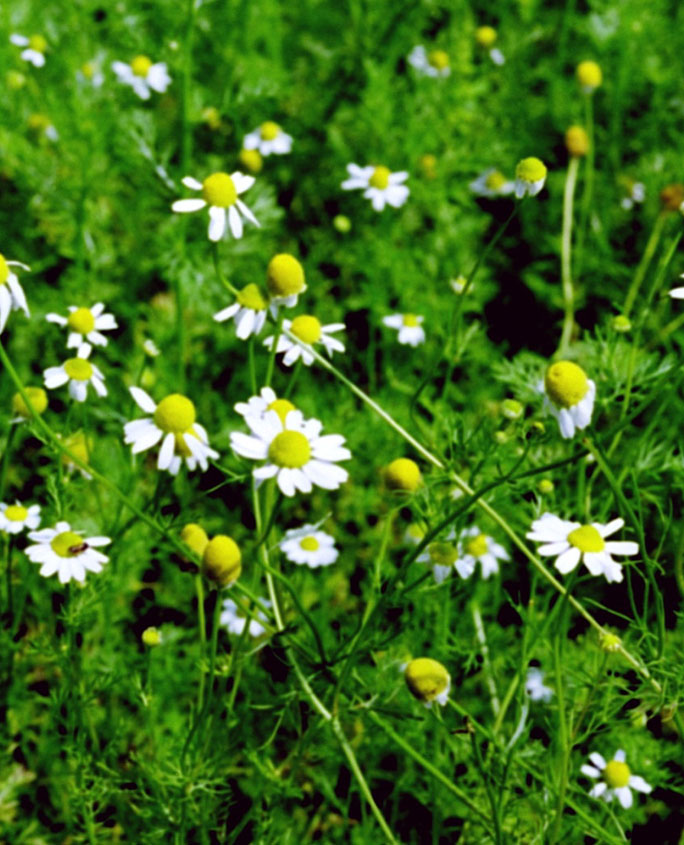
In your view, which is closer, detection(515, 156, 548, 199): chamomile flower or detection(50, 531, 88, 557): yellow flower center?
detection(515, 156, 548, 199): chamomile flower

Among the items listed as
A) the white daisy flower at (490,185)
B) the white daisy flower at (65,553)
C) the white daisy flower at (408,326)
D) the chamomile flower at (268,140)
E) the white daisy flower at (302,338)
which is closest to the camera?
the white daisy flower at (65,553)

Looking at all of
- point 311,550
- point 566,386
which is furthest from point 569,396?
point 311,550

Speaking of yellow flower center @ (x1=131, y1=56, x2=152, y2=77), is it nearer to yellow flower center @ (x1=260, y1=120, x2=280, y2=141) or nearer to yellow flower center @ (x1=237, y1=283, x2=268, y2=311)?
yellow flower center @ (x1=260, y1=120, x2=280, y2=141)

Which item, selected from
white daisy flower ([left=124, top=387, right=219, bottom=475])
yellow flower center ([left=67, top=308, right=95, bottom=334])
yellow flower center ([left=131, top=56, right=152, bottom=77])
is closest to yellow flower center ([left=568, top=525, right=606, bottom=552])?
white daisy flower ([left=124, top=387, right=219, bottom=475])

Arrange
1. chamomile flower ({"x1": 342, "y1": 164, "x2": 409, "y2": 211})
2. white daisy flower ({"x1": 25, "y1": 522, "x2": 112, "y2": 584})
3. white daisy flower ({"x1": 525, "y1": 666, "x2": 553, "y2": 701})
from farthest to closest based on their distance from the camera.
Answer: chamomile flower ({"x1": 342, "y1": 164, "x2": 409, "y2": 211}) → white daisy flower ({"x1": 525, "y1": 666, "x2": 553, "y2": 701}) → white daisy flower ({"x1": 25, "y1": 522, "x2": 112, "y2": 584})

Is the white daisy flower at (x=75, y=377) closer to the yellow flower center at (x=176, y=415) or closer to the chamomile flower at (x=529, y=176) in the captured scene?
the yellow flower center at (x=176, y=415)

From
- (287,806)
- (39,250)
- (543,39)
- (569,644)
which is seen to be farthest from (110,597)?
(543,39)

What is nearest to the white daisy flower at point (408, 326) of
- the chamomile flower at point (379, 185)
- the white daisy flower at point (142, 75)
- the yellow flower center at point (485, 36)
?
the chamomile flower at point (379, 185)

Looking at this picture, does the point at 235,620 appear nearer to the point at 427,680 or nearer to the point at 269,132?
the point at 427,680
